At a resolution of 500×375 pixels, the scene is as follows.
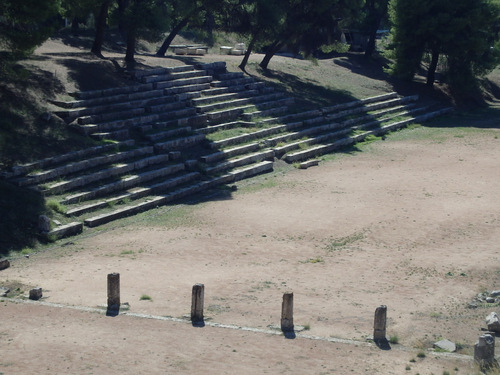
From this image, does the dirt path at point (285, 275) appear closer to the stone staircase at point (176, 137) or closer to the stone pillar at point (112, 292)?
the stone pillar at point (112, 292)

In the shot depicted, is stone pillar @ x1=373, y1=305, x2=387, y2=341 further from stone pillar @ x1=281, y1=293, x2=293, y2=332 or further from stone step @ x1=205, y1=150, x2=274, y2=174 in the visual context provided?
stone step @ x1=205, y1=150, x2=274, y2=174

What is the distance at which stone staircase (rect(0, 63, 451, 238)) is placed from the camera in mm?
26781

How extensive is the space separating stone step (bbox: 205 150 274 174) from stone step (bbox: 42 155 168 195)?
2.07 meters

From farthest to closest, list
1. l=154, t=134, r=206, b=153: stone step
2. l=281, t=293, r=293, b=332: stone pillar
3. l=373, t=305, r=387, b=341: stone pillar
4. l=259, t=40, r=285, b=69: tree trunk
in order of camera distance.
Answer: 1. l=259, t=40, r=285, b=69: tree trunk
2. l=154, t=134, r=206, b=153: stone step
3. l=281, t=293, r=293, b=332: stone pillar
4. l=373, t=305, r=387, b=341: stone pillar

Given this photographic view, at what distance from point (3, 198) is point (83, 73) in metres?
11.3

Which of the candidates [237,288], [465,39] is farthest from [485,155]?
[237,288]

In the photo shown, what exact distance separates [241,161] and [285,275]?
12.6 metres

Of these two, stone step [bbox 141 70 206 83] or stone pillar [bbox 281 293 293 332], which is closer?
stone pillar [bbox 281 293 293 332]

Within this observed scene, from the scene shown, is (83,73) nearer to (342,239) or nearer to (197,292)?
(342,239)

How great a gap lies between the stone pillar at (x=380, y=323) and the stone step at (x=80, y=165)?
14042 millimetres

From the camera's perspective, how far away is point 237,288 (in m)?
19.7

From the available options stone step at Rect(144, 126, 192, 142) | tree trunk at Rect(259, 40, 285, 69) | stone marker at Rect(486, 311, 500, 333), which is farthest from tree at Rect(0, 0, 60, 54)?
tree trunk at Rect(259, 40, 285, 69)

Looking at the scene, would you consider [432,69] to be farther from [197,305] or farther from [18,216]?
[197,305]

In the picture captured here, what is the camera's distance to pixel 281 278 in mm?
20828
